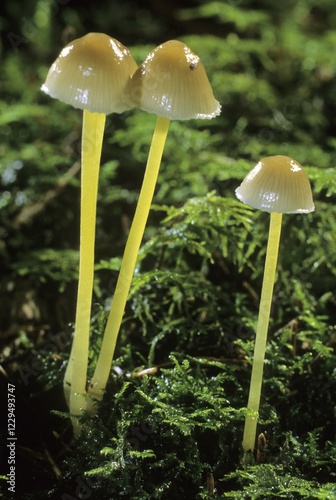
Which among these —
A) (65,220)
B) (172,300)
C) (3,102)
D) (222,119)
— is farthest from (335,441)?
(3,102)

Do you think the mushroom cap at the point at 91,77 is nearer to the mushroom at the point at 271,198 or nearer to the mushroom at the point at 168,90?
the mushroom at the point at 168,90

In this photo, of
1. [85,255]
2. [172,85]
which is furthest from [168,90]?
[85,255]

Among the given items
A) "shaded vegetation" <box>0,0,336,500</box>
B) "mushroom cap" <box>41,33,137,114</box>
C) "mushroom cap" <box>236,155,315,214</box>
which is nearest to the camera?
"mushroom cap" <box>41,33,137,114</box>

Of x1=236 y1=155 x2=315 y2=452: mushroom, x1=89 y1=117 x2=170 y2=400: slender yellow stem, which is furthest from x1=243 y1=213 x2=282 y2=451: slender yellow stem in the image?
x1=89 y1=117 x2=170 y2=400: slender yellow stem

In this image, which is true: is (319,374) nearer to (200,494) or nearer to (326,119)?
(200,494)

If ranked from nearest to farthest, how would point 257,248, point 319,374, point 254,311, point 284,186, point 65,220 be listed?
point 284,186 → point 319,374 → point 254,311 → point 257,248 → point 65,220

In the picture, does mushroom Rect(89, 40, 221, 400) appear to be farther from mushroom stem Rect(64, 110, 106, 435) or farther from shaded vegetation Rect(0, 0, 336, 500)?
Answer: shaded vegetation Rect(0, 0, 336, 500)
